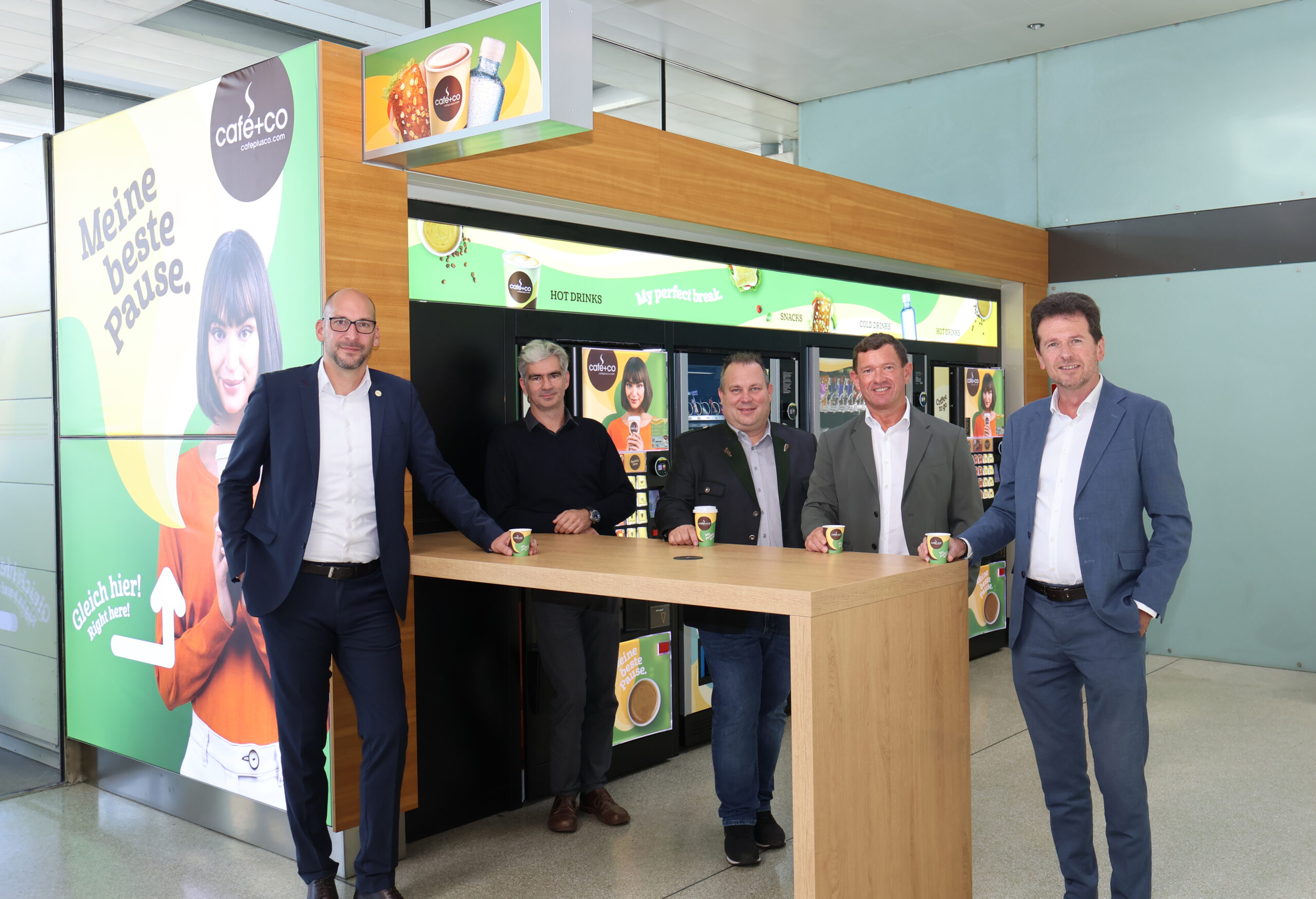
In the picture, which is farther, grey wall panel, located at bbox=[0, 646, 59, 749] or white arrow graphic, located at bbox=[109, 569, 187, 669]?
grey wall panel, located at bbox=[0, 646, 59, 749]

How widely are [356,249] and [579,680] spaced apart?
5.78 ft

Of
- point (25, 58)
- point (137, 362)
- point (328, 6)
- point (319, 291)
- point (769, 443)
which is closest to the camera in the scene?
point (319, 291)

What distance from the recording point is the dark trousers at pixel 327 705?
3.16 m

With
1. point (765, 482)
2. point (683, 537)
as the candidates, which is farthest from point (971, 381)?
point (683, 537)

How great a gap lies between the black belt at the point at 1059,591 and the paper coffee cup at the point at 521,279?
7.73ft

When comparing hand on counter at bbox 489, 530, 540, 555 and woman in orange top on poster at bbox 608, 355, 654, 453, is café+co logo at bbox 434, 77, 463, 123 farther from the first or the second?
woman in orange top on poster at bbox 608, 355, 654, 453

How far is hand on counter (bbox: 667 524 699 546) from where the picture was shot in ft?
11.5

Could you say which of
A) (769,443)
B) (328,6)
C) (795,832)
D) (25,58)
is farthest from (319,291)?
(328,6)

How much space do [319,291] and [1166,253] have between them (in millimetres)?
5970

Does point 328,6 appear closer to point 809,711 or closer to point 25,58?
point 25,58

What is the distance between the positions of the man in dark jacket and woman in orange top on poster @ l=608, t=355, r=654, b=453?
83cm

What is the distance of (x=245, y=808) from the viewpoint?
3.86m

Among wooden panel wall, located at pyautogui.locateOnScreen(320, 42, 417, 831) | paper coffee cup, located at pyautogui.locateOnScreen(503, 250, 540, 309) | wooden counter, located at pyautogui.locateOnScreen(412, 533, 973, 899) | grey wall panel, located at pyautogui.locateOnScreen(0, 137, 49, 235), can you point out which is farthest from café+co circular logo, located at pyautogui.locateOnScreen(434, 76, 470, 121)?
grey wall panel, located at pyautogui.locateOnScreen(0, 137, 49, 235)

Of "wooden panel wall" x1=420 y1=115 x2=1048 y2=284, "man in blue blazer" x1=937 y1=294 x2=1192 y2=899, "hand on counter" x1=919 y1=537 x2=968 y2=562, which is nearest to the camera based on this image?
"man in blue blazer" x1=937 y1=294 x2=1192 y2=899
